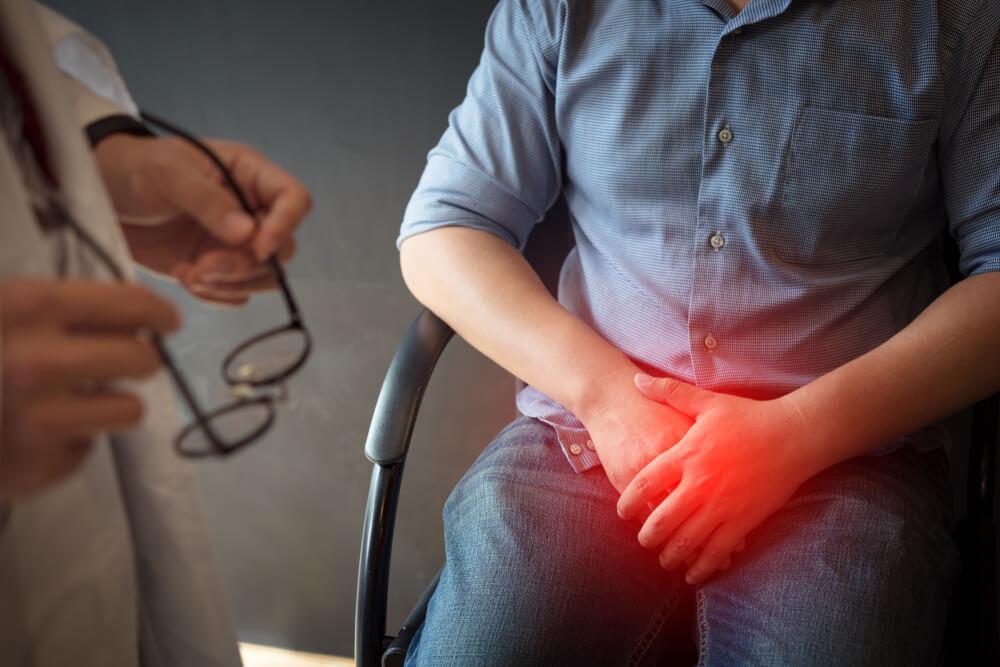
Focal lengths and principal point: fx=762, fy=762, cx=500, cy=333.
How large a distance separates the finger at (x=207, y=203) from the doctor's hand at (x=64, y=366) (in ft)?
0.15

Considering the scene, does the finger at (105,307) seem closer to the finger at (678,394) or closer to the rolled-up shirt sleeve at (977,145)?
the finger at (678,394)

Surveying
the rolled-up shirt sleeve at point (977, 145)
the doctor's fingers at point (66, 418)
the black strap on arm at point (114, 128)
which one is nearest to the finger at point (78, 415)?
the doctor's fingers at point (66, 418)

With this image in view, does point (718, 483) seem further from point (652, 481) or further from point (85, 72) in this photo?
point (85, 72)

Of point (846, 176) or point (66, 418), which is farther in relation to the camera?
point (846, 176)

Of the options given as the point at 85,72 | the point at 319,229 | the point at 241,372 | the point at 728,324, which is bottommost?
the point at 728,324

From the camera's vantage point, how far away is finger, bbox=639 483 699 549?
0.75m

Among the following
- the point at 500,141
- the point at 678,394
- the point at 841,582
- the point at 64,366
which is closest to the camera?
the point at 64,366

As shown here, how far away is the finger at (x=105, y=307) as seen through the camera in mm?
264

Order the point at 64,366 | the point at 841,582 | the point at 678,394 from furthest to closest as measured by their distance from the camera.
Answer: the point at 678,394 → the point at 841,582 → the point at 64,366

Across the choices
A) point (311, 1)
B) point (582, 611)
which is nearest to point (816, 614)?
point (582, 611)

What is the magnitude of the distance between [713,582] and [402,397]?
0.38m

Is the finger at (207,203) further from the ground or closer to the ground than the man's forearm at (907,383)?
further from the ground

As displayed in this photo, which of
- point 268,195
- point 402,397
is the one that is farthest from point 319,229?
point 268,195

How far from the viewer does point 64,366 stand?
0.87ft
